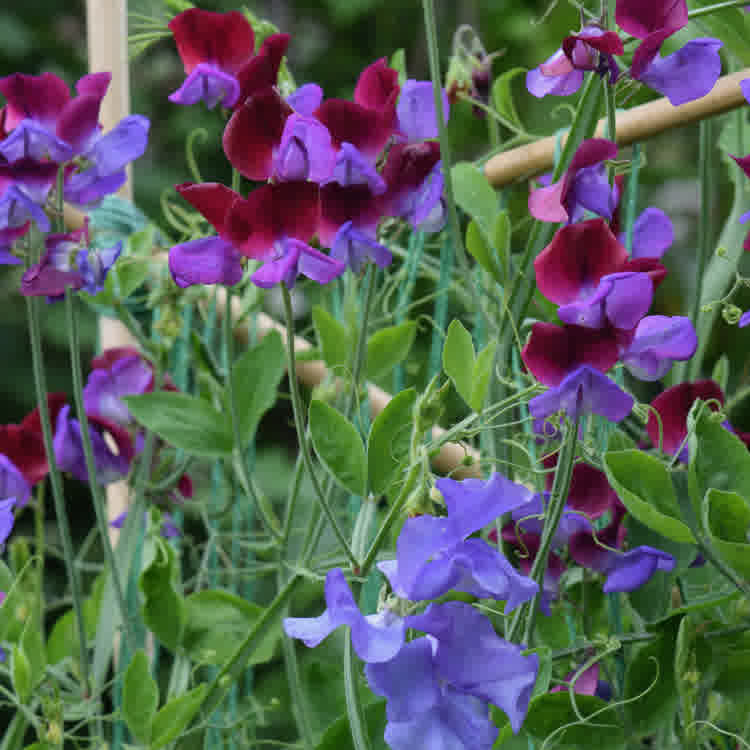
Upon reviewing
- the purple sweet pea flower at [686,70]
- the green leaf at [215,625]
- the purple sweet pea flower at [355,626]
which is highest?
the purple sweet pea flower at [686,70]

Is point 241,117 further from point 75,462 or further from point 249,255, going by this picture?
point 75,462

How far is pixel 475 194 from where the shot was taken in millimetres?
687

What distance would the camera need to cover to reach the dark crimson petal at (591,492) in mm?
639

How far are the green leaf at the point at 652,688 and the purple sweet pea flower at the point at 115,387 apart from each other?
1.44 feet

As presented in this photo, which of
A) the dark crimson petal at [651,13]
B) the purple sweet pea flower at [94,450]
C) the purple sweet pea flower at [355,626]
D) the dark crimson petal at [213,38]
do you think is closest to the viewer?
the purple sweet pea flower at [355,626]

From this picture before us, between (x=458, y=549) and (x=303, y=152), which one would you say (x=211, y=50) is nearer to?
(x=303, y=152)

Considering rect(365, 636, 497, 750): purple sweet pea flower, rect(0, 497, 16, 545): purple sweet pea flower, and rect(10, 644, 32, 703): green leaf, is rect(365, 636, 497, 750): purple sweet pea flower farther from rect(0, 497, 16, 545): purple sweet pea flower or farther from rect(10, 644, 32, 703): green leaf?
rect(10, 644, 32, 703): green leaf

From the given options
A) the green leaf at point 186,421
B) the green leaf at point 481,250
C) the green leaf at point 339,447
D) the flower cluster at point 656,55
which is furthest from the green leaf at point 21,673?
the flower cluster at point 656,55

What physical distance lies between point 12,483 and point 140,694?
22 cm

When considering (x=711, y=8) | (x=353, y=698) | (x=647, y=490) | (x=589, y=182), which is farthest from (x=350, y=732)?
(x=711, y=8)

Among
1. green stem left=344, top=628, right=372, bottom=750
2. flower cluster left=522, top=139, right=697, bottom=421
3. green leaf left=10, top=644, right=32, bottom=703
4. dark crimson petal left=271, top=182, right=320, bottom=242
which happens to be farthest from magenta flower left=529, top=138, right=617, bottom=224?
green leaf left=10, top=644, right=32, bottom=703

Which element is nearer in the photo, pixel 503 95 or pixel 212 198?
pixel 212 198

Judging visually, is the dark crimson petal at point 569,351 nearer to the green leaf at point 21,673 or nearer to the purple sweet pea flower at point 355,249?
the purple sweet pea flower at point 355,249

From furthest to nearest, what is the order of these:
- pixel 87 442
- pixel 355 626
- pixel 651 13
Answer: pixel 87 442 → pixel 651 13 → pixel 355 626
